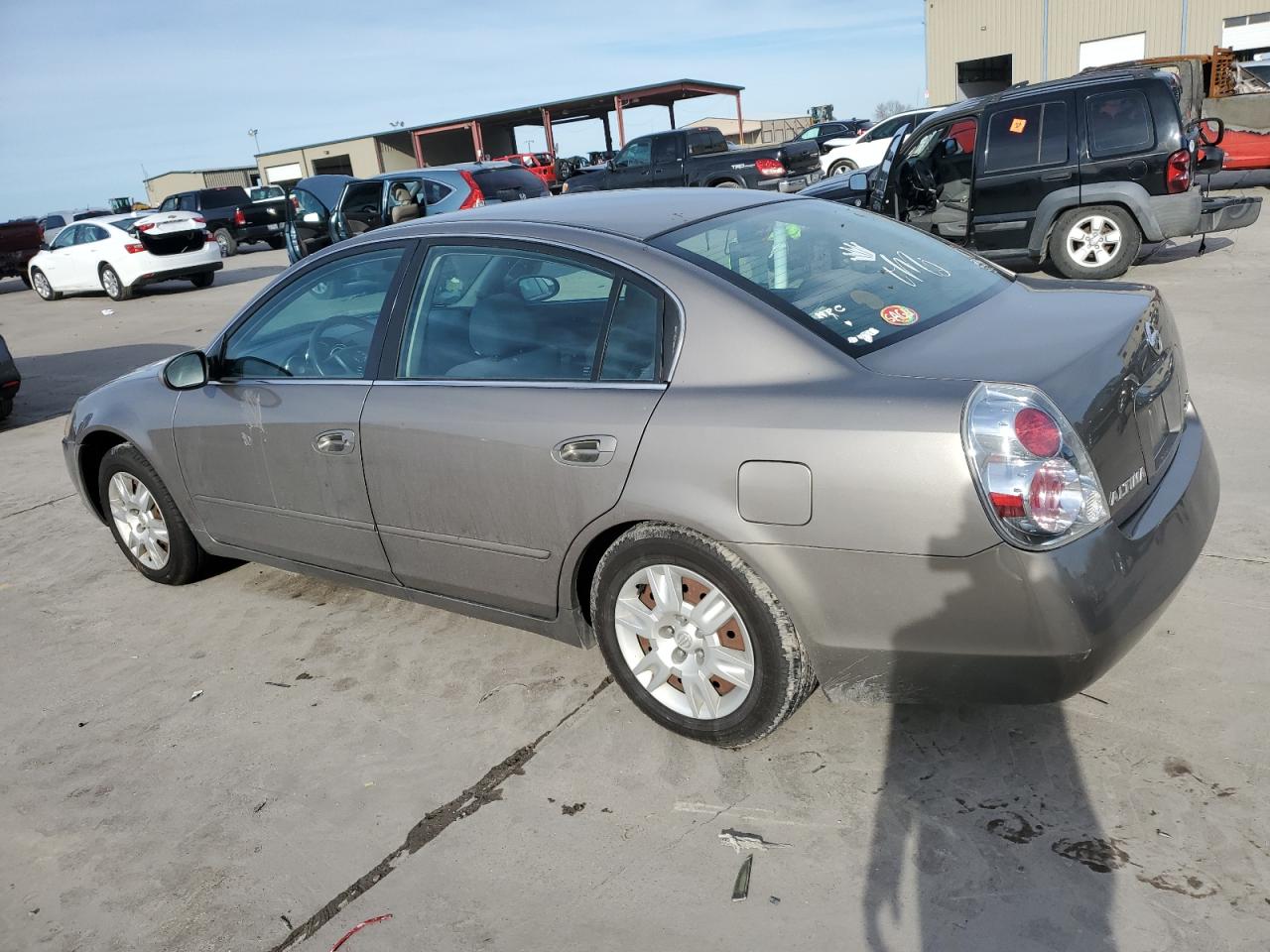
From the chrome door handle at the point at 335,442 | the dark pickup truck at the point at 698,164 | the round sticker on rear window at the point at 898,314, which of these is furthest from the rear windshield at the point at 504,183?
the round sticker on rear window at the point at 898,314

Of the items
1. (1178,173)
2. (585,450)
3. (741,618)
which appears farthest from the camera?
(1178,173)

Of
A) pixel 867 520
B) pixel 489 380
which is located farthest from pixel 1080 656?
pixel 489 380

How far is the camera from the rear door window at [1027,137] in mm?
9352

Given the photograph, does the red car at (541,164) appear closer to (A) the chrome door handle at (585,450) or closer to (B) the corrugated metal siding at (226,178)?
(B) the corrugated metal siding at (226,178)

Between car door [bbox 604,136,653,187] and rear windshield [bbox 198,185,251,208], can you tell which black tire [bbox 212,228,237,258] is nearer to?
rear windshield [bbox 198,185,251,208]

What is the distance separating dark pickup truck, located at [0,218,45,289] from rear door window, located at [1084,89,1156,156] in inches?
901

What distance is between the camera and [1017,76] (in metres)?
39.5

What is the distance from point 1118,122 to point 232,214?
2157 cm

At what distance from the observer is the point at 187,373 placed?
13.5 feet

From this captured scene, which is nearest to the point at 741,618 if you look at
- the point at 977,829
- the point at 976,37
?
the point at 977,829

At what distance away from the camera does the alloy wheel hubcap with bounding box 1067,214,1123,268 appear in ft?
30.8

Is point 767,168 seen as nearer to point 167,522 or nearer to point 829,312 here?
point 167,522

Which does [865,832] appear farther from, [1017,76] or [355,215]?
[1017,76]

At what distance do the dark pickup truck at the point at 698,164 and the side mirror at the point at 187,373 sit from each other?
15.2m
